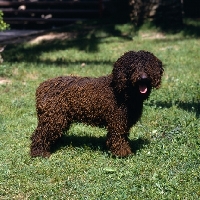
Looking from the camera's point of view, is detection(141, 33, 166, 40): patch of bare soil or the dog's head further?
detection(141, 33, 166, 40): patch of bare soil

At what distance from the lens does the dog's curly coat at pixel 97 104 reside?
19.2 feet

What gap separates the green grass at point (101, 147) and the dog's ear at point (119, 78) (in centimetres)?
100

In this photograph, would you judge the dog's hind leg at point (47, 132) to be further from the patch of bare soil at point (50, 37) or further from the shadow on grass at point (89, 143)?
the patch of bare soil at point (50, 37)

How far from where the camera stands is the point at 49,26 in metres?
17.7

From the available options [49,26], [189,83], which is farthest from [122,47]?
[49,26]

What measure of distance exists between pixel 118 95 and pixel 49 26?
12255mm

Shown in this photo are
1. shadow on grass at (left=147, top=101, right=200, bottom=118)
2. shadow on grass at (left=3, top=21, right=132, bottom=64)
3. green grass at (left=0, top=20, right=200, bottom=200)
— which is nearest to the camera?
green grass at (left=0, top=20, right=200, bottom=200)

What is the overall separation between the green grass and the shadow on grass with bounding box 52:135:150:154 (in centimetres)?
1

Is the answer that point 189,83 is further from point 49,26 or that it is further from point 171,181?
point 49,26

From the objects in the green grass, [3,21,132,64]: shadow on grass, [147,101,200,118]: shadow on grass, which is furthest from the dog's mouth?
[3,21,132,64]: shadow on grass

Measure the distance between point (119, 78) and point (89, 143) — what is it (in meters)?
1.37

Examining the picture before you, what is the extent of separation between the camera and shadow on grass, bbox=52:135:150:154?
6.52 m

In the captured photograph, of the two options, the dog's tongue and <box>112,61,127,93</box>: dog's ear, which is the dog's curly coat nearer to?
<box>112,61,127,93</box>: dog's ear

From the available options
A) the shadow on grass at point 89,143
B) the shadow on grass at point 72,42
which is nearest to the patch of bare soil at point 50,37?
the shadow on grass at point 72,42
